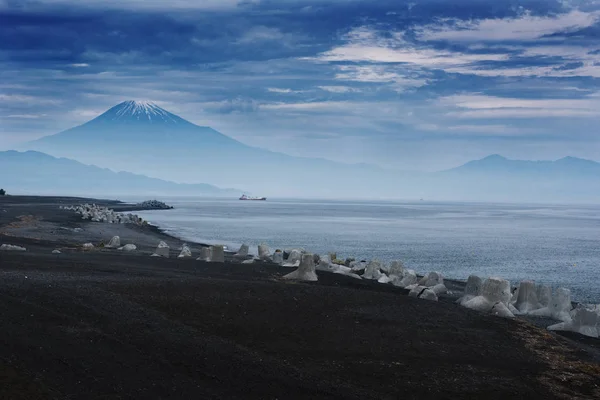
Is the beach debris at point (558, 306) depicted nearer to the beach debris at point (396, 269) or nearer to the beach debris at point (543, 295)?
the beach debris at point (543, 295)

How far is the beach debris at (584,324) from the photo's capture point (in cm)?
1562

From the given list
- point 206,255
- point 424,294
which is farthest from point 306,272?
point 206,255

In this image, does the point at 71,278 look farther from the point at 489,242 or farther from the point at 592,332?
the point at 489,242

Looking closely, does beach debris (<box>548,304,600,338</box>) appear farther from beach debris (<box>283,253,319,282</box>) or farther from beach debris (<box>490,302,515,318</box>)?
beach debris (<box>283,253,319,282</box>)

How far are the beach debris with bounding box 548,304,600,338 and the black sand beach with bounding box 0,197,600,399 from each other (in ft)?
2.70

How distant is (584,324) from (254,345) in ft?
27.3

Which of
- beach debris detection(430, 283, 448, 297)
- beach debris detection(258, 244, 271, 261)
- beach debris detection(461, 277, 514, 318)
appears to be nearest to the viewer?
beach debris detection(461, 277, 514, 318)

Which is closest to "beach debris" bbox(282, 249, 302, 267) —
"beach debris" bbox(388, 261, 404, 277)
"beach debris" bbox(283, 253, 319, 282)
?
"beach debris" bbox(388, 261, 404, 277)

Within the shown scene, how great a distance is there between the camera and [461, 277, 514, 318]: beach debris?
56.8ft

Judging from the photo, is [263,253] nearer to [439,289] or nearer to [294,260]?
[294,260]

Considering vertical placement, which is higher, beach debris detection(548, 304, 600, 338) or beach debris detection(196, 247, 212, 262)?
beach debris detection(196, 247, 212, 262)

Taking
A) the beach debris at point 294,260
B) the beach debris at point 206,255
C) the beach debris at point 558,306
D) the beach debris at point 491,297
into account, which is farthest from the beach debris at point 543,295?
the beach debris at point 206,255

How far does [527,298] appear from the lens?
19469mm

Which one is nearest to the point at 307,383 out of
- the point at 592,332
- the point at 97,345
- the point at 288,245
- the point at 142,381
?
the point at 142,381
